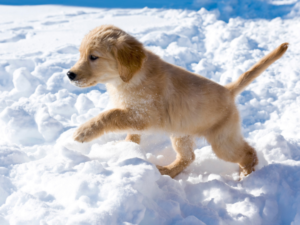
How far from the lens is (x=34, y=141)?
9.70 feet

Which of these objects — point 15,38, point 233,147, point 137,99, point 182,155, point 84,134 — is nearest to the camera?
point 84,134

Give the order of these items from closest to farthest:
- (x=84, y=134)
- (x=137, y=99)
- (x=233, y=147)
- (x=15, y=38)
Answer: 1. (x=84, y=134)
2. (x=137, y=99)
3. (x=233, y=147)
4. (x=15, y=38)

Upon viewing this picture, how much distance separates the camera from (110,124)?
7.43ft

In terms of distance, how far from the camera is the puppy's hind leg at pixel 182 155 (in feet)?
8.75

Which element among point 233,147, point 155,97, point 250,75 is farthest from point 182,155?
point 250,75

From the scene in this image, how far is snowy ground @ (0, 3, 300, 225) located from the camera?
165cm

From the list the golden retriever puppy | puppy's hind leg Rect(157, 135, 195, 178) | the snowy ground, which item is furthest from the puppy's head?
puppy's hind leg Rect(157, 135, 195, 178)

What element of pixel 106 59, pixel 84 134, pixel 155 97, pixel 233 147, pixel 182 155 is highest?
pixel 106 59

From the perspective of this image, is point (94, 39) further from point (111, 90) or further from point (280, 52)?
point (280, 52)

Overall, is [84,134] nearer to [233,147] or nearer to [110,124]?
[110,124]

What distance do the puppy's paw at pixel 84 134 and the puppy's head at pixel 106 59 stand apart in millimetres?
375

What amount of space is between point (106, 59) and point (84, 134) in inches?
25.4

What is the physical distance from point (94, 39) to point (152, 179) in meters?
1.24

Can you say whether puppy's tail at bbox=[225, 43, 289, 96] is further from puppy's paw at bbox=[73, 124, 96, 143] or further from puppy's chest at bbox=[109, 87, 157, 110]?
puppy's paw at bbox=[73, 124, 96, 143]
